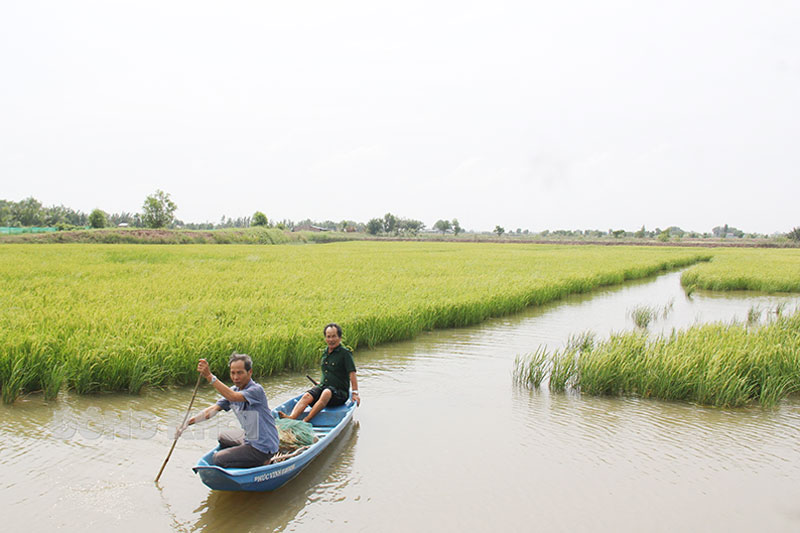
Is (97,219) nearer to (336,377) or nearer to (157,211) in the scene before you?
(157,211)

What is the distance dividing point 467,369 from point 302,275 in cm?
1000

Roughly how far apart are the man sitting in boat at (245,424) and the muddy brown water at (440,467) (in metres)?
0.39

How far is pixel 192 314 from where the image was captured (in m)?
9.52

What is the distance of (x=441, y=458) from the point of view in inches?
203

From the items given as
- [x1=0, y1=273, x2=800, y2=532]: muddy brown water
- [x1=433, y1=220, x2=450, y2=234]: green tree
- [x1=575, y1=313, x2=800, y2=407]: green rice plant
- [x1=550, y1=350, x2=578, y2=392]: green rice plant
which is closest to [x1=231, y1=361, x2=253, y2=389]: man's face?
[x1=0, y1=273, x2=800, y2=532]: muddy brown water

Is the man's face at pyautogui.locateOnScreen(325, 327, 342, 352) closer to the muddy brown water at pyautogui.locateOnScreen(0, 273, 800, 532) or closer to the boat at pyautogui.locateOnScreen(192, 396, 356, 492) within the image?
the boat at pyautogui.locateOnScreen(192, 396, 356, 492)

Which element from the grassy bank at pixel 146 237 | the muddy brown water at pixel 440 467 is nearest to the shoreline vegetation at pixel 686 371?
the muddy brown water at pixel 440 467

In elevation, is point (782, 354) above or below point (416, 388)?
above

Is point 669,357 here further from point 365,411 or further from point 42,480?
point 42,480

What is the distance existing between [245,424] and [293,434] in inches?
24.0

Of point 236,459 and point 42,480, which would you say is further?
point 42,480

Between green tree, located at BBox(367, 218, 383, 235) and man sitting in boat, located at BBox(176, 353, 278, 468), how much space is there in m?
119

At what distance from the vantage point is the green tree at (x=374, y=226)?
123 m

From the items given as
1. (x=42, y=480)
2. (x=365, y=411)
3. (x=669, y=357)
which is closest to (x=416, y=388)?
(x=365, y=411)
